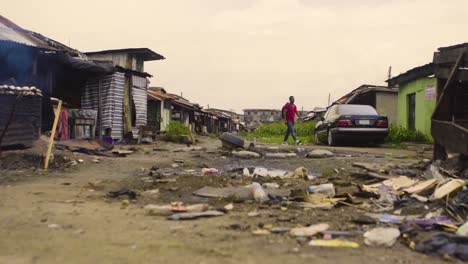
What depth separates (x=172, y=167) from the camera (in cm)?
773

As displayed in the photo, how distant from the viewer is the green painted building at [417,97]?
50.0 ft

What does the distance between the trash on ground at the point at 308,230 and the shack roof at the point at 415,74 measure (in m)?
13.4

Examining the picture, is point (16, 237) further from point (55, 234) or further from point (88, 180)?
point (88, 180)

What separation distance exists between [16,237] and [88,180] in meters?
3.17

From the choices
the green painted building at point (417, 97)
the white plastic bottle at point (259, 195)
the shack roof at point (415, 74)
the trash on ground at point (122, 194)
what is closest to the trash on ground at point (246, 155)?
the trash on ground at point (122, 194)

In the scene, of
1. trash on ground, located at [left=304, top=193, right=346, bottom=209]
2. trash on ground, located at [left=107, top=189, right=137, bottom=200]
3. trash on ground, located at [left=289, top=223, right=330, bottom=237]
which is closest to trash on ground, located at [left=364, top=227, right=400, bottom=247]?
trash on ground, located at [left=289, top=223, right=330, bottom=237]

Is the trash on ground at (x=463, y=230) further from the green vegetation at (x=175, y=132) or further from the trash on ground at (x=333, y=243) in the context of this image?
the green vegetation at (x=175, y=132)

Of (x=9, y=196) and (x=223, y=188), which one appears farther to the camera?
(x=223, y=188)

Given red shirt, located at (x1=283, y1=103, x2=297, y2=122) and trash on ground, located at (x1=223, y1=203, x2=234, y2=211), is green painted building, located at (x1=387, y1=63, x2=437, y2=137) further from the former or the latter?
trash on ground, located at (x1=223, y1=203, x2=234, y2=211)

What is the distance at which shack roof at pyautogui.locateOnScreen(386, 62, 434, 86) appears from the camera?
49.6 ft

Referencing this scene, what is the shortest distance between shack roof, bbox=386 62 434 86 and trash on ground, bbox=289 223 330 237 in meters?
13.4

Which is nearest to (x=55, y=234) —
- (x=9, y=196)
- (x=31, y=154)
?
(x=9, y=196)

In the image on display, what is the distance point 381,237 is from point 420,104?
1504 cm

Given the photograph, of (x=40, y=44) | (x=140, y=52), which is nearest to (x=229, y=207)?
(x=40, y=44)
